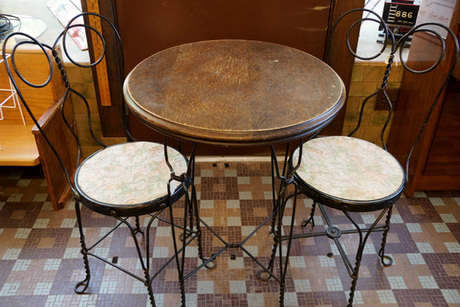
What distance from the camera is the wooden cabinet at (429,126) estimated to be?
8.59ft

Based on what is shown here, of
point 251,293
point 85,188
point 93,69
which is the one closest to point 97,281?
point 85,188

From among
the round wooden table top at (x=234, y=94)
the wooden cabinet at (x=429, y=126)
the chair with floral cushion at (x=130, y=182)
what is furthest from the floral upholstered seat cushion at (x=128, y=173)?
the wooden cabinet at (x=429, y=126)

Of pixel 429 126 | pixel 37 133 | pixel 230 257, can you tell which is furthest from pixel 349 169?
pixel 37 133

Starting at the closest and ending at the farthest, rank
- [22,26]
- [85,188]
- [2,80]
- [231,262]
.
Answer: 1. [85,188]
2. [231,262]
3. [2,80]
4. [22,26]

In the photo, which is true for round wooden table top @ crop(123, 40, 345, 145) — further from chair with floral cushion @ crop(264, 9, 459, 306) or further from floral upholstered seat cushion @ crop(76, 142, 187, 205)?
floral upholstered seat cushion @ crop(76, 142, 187, 205)

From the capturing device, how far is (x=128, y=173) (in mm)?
2004

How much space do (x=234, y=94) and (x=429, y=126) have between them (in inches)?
60.1

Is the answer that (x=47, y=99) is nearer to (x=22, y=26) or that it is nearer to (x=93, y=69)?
(x=93, y=69)

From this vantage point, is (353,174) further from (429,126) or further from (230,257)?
(429,126)

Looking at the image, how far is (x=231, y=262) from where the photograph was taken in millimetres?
2439

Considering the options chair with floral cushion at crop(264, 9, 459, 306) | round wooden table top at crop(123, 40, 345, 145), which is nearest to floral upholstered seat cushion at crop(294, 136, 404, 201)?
chair with floral cushion at crop(264, 9, 459, 306)

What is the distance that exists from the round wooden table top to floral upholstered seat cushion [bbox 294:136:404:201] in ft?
1.20

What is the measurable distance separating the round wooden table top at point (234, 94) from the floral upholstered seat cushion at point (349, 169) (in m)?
0.37

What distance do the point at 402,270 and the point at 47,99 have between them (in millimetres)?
2441
